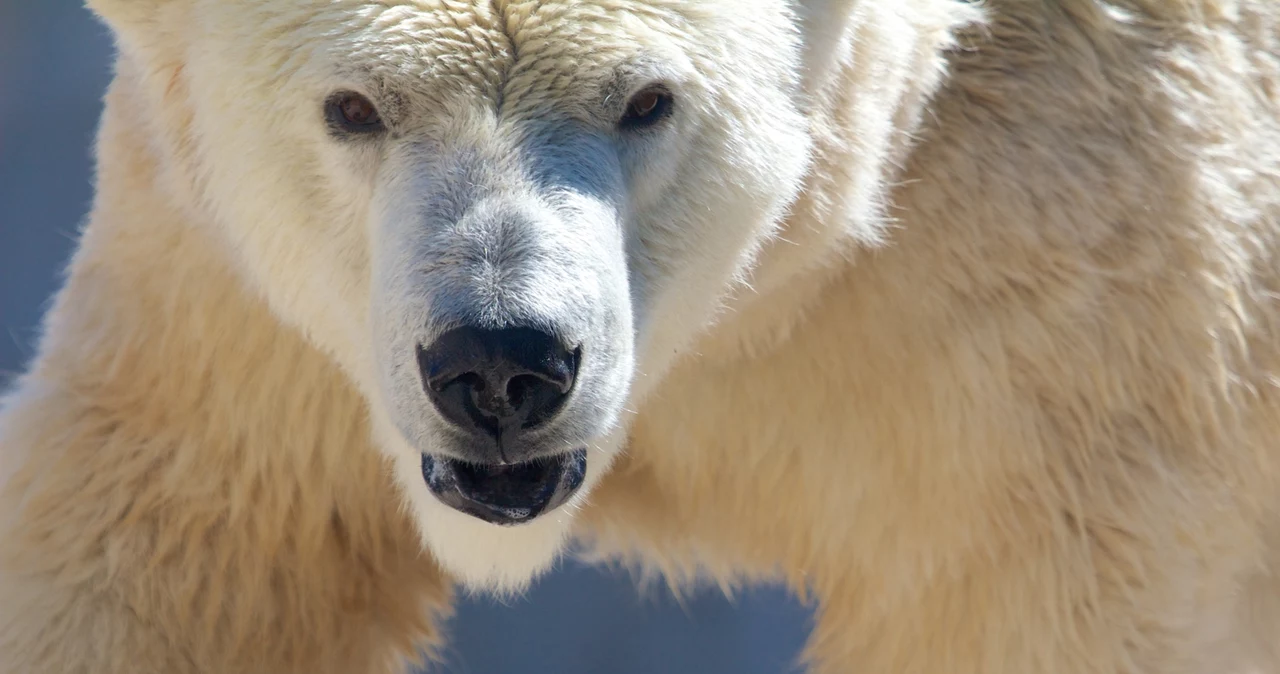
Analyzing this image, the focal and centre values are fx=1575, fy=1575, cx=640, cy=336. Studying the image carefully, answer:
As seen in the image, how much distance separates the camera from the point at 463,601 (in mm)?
4746

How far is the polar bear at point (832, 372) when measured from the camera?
2037 millimetres

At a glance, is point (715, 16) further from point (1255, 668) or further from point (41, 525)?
point (1255, 668)

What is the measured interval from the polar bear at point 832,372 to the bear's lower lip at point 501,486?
0.51 feet

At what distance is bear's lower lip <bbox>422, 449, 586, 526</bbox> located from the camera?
5.85ft

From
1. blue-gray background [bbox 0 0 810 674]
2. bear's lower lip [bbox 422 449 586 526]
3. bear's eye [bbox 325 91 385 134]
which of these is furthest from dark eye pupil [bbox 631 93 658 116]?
blue-gray background [bbox 0 0 810 674]

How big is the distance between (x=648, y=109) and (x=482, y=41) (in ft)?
0.76

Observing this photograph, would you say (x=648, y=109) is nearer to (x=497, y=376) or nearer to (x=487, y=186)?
(x=487, y=186)

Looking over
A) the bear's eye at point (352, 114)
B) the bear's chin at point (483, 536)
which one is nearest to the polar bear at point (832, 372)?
the bear's chin at point (483, 536)

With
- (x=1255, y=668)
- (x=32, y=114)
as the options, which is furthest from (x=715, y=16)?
(x=32, y=114)

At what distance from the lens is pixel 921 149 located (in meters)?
2.27

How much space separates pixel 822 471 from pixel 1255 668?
788 mm

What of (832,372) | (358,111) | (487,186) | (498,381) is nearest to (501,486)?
(498,381)

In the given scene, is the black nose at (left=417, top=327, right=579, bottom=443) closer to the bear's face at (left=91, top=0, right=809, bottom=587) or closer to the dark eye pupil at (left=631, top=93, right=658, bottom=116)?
the bear's face at (left=91, top=0, right=809, bottom=587)

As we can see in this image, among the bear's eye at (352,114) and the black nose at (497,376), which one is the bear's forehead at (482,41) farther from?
the black nose at (497,376)
